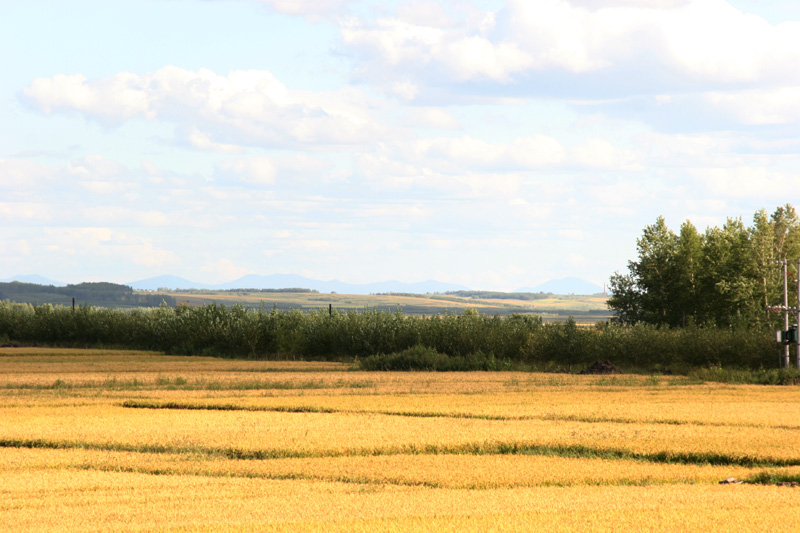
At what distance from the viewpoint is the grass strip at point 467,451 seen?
20380mm

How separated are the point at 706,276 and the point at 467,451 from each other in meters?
Answer: 65.3

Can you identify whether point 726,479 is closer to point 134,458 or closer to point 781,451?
point 781,451

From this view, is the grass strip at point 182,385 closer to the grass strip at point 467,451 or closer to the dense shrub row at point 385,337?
the dense shrub row at point 385,337

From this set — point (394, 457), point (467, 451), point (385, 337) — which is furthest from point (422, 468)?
point (385, 337)

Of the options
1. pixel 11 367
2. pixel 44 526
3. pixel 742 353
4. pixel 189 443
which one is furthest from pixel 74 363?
pixel 44 526

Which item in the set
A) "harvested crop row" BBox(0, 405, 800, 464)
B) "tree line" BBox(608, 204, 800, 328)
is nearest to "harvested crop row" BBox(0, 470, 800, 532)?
"harvested crop row" BBox(0, 405, 800, 464)

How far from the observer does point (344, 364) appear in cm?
5828

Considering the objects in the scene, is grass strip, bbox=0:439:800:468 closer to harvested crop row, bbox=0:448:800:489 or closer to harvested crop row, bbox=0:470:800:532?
harvested crop row, bbox=0:448:800:489

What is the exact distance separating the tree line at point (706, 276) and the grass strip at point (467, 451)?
185 feet

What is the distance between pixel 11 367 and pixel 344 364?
781 inches

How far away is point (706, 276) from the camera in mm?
81438

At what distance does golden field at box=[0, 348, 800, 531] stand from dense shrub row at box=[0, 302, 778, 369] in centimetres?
1309

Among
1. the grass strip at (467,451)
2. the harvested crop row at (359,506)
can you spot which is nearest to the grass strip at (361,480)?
the harvested crop row at (359,506)

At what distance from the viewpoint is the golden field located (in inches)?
547
